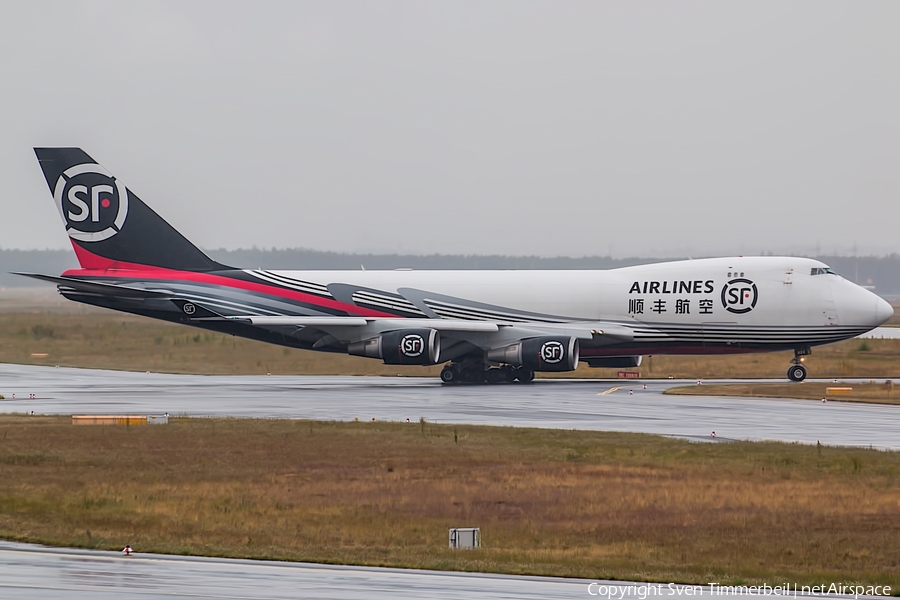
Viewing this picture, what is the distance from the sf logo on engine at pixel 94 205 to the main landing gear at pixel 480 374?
14725mm

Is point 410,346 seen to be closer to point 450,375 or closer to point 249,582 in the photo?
point 450,375

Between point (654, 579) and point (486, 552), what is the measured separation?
2689 mm

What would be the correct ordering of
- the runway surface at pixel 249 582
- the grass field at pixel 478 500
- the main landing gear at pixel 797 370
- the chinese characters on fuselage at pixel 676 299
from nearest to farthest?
the runway surface at pixel 249 582
the grass field at pixel 478 500
the main landing gear at pixel 797 370
the chinese characters on fuselage at pixel 676 299

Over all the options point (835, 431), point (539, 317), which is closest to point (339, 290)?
point (539, 317)

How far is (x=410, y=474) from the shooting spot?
22.2m

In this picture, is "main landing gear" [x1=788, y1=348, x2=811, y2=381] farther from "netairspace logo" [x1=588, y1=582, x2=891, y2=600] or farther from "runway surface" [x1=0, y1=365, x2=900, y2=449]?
"netairspace logo" [x1=588, y1=582, x2=891, y2=600]

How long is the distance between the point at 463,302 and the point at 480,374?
2940mm

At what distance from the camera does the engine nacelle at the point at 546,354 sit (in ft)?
149

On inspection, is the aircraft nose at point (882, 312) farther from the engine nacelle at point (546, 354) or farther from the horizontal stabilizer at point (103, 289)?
the horizontal stabilizer at point (103, 289)

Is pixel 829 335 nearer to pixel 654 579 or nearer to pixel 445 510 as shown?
pixel 445 510

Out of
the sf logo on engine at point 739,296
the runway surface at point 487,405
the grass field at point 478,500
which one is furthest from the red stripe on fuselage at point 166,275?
the grass field at point 478,500

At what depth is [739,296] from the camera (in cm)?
4638

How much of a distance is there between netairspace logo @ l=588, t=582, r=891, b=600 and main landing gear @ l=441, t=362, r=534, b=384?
35.3 metres

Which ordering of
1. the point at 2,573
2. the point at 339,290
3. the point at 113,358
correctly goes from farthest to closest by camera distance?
the point at 113,358
the point at 339,290
the point at 2,573
